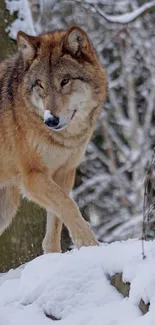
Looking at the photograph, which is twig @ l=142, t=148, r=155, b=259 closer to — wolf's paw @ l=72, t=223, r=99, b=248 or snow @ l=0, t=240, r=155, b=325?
snow @ l=0, t=240, r=155, b=325

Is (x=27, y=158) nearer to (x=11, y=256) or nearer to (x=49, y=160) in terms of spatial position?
(x=49, y=160)

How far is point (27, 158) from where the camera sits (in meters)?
6.66

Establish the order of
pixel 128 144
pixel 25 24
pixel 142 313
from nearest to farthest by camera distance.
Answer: pixel 142 313 < pixel 25 24 < pixel 128 144

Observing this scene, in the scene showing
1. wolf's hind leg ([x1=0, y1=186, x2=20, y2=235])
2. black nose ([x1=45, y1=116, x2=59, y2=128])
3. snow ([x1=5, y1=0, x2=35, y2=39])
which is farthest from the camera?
snow ([x1=5, y1=0, x2=35, y2=39])

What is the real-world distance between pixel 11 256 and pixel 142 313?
4.74 metres

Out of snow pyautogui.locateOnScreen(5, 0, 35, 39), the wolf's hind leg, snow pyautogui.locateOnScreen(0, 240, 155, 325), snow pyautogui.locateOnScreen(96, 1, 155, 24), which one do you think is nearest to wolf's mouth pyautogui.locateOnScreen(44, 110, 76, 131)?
the wolf's hind leg

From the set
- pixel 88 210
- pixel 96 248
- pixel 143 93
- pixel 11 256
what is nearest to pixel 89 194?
pixel 88 210

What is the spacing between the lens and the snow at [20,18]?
873cm

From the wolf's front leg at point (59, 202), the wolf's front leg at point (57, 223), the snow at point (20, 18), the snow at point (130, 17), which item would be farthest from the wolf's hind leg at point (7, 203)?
the snow at point (130, 17)

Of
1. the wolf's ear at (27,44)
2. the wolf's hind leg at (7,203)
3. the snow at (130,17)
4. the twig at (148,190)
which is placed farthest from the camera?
the snow at (130,17)

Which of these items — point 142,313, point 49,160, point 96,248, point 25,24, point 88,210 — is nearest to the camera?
point 142,313

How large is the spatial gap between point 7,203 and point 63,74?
1616 mm

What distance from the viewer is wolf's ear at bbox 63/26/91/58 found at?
6.60m

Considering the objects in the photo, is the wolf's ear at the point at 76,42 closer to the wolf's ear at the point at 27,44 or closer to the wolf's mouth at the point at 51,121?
the wolf's ear at the point at 27,44
